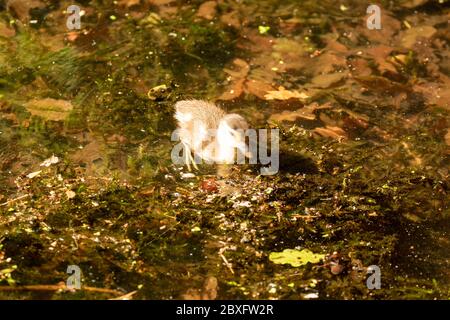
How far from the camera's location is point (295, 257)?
3.92 metres

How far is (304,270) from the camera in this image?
151 inches

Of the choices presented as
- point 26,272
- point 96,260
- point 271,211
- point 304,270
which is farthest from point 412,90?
point 26,272

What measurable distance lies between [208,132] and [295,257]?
1.44m

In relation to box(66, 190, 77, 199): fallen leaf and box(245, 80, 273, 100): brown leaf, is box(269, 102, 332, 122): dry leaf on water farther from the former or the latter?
box(66, 190, 77, 199): fallen leaf

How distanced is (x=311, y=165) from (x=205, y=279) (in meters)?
1.45

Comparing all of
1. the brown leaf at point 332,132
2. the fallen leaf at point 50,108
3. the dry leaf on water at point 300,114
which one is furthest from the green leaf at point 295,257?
the fallen leaf at point 50,108

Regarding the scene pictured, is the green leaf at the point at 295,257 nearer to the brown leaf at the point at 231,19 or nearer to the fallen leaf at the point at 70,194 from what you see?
the fallen leaf at the point at 70,194

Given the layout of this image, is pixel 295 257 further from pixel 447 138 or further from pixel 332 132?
pixel 447 138

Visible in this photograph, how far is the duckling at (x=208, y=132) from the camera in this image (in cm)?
468

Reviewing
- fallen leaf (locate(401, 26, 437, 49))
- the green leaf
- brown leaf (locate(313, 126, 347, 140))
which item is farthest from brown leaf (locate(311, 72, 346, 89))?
the green leaf

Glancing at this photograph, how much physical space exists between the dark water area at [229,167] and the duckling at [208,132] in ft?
0.38

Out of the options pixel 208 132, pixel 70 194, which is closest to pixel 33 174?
pixel 70 194
